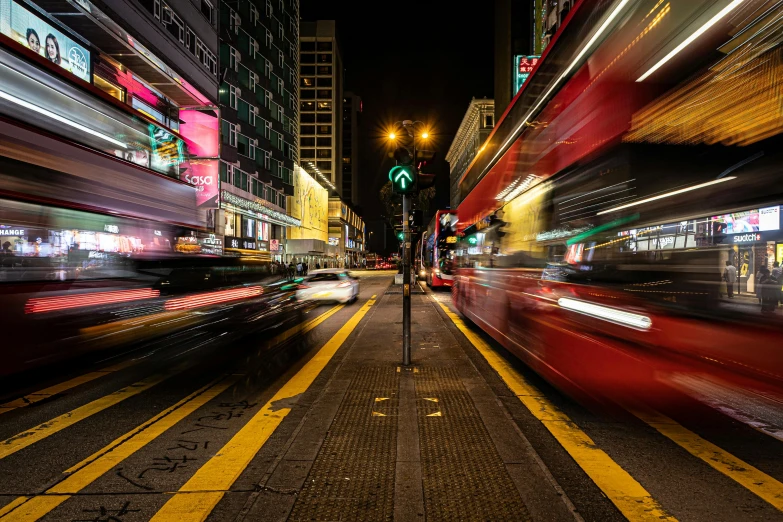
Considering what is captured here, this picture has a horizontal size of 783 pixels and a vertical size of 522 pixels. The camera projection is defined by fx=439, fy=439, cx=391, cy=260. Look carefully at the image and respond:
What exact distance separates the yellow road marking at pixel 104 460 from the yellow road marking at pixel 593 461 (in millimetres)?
3783

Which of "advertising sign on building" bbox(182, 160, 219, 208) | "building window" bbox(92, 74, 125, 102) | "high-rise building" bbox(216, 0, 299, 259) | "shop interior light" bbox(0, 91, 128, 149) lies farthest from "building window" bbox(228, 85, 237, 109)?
"shop interior light" bbox(0, 91, 128, 149)

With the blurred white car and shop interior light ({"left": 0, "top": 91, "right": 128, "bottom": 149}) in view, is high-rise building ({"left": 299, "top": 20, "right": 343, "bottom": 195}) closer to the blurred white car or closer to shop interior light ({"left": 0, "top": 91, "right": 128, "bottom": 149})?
the blurred white car

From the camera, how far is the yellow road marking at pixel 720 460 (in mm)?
3092

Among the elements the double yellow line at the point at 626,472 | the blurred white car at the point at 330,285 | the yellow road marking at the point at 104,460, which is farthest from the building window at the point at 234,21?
the double yellow line at the point at 626,472

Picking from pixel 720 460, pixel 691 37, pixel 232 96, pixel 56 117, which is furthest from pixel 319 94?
pixel 720 460

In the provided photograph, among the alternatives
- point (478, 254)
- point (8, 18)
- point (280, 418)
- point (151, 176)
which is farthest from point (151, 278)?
point (478, 254)

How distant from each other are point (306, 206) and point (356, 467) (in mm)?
53476

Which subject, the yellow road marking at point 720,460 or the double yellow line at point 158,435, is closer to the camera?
the double yellow line at point 158,435

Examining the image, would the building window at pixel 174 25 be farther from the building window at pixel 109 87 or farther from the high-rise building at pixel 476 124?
the high-rise building at pixel 476 124

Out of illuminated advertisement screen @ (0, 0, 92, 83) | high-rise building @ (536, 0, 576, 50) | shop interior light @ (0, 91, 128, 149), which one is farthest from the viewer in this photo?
high-rise building @ (536, 0, 576, 50)

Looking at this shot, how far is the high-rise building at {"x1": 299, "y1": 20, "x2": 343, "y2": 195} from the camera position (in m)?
90.2

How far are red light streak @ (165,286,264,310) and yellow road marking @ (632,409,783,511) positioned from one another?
675cm

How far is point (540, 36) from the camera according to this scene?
3881 centimetres

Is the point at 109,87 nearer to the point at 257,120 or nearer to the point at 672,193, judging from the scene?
the point at 672,193
